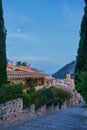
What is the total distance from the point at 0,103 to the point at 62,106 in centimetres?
1901

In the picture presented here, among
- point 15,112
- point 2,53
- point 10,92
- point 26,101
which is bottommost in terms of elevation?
point 15,112

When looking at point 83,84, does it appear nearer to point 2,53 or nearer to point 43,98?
point 2,53

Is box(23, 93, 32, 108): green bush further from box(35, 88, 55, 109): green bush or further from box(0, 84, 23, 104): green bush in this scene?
box(35, 88, 55, 109): green bush

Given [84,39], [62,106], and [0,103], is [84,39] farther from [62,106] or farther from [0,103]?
[62,106]

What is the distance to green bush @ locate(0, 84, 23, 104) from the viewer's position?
17.7m

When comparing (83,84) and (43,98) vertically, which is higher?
(43,98)

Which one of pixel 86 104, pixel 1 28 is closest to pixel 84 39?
pixel 1 28

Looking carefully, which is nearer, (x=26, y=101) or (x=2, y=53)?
(x=26, y=101)

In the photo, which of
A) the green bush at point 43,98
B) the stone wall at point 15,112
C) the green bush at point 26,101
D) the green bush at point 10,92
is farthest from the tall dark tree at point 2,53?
the green bush at point 43,98

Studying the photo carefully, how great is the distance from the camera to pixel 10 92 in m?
18.9

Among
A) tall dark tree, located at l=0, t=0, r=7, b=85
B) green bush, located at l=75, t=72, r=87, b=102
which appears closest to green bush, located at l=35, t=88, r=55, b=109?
tall dark tree, located at l=0, t=0, r=7, b=85

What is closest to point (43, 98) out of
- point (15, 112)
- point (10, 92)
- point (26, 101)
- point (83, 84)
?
point (26, 101)

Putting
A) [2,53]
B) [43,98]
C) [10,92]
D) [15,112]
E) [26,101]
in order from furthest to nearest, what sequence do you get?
→ [43,98], [2,53], [26,101], [15,112], [10,92]

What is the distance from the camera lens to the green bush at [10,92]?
17659 millimetres
